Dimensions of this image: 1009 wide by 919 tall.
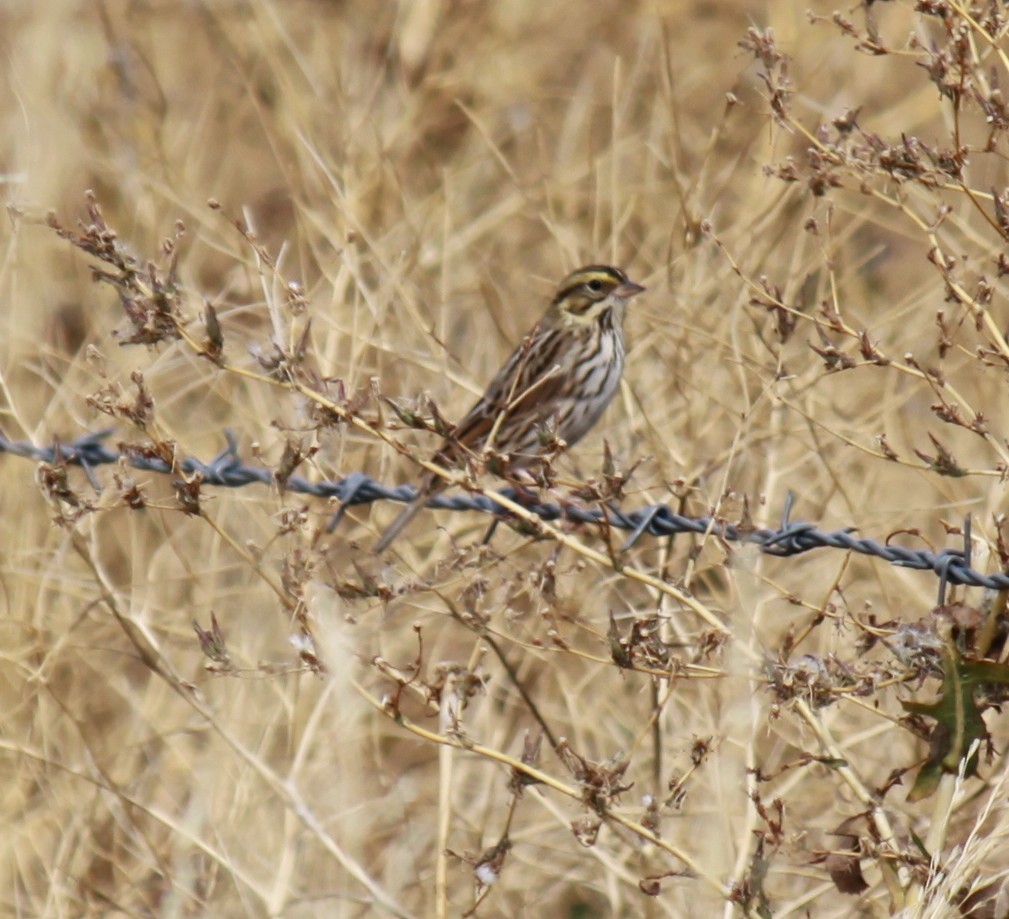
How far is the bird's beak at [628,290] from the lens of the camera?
19.1ft

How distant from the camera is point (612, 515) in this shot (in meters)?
3.79

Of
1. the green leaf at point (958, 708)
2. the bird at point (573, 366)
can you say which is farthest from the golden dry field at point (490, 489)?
the bird at point (573, 366)

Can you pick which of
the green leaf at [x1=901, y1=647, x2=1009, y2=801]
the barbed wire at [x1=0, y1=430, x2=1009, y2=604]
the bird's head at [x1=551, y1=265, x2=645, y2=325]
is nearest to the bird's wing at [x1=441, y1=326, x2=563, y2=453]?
the bird's head at [x1=551, y1=265, x2=645, y2=325]

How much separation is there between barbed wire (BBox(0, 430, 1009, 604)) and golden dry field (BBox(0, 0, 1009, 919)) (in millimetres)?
67

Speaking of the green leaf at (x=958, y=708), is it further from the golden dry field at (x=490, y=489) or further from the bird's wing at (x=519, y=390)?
the bird's wing at (x=519, y=390)

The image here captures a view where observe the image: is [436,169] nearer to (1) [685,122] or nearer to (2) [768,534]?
(1) [685,122]

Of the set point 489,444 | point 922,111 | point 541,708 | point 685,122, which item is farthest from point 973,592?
point 685,122

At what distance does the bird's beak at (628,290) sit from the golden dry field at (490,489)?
0.16 m

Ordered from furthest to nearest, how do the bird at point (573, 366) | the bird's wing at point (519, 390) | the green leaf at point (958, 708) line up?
the bird at point (573, 366)
the bird's wing at point (519, 390)
the green leaf at point (958, 708)

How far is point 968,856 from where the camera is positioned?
126 inches

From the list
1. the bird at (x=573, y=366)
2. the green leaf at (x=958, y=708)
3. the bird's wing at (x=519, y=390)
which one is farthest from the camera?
the bird at (x=573, y=366)

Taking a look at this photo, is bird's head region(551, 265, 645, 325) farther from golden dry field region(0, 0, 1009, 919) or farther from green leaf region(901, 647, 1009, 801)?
green leaf region(901, 647, 1009, 801)

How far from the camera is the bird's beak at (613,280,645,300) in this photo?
5.83 meters

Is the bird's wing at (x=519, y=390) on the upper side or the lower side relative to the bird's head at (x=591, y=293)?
lower
